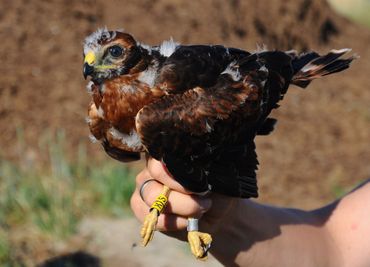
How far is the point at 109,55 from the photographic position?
2494 millimetres

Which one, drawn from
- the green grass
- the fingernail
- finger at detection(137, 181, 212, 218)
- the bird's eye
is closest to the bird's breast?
the bird's eye

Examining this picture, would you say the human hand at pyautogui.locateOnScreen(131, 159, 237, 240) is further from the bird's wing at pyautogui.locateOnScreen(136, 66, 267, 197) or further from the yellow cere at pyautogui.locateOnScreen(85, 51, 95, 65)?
the yellow cere at pyautogui.locateOnScreen(85, 51, 95, 65)

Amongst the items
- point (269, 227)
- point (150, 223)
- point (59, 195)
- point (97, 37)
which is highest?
point (97, 37)

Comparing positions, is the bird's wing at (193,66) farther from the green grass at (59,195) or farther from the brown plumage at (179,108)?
the green grass at (59,195)

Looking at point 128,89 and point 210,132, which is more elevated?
point 128,89

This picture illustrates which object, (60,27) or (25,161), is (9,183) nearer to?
(25,161)

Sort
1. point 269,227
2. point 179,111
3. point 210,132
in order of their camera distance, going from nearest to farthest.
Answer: point 179,111 → point 210,132 → point 269,227

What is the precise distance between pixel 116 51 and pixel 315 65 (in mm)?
995

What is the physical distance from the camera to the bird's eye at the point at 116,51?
2.48 m

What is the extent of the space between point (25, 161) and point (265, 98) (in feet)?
11.7

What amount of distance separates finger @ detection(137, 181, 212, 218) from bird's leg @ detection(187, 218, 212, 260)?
0.18 ft

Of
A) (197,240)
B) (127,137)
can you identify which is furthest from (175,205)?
(127,137)

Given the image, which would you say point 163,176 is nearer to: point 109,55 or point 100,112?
point 100,112

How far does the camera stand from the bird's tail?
3010 mm
